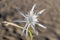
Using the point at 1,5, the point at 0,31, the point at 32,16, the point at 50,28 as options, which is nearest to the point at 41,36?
the point at 50,28

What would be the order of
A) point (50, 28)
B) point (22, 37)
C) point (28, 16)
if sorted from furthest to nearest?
point (50, 28)
point (22, 37)
point (28, 16)

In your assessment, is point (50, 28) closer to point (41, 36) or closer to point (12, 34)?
point (41, 36)

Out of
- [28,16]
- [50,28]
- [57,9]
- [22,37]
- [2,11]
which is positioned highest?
[57,9]

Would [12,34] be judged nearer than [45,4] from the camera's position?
Yes

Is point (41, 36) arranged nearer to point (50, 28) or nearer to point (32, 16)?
point (50, 28)

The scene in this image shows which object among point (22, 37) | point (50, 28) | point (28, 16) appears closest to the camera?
point (28, 16)

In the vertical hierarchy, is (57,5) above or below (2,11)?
above
